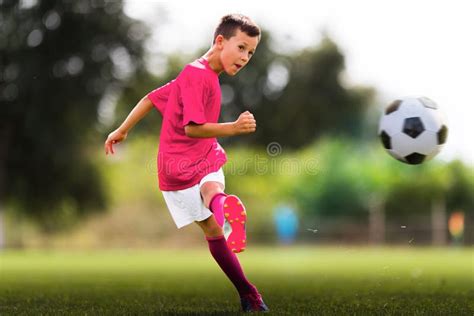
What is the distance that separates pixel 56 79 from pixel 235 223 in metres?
16.6

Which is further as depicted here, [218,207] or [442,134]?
[442,134]

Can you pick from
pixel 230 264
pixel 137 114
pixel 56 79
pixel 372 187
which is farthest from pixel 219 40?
pixel 372 187

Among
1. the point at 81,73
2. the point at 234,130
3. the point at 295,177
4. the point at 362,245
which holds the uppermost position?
the point at 81,73

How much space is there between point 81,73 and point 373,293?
1513cm

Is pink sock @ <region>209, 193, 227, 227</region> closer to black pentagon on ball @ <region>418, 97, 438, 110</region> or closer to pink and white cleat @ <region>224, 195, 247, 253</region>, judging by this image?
pink and white cleat @ <region>224, 195, 247, 253</region>

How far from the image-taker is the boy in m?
4.23

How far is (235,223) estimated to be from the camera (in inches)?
156

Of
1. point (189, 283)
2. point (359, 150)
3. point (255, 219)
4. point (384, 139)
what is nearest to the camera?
point (384, 139)

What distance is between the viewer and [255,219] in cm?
2683

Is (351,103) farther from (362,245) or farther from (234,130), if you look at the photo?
(234,130)

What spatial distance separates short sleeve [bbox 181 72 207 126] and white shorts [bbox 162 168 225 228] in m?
0.41

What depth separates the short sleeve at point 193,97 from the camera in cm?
418

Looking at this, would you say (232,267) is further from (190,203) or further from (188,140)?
(188,140)

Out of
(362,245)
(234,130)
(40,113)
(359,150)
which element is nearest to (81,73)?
(40,113)
